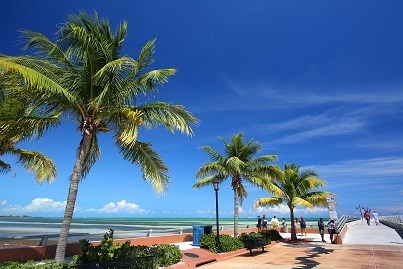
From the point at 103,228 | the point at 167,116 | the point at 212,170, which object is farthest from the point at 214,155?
the point at 103,228

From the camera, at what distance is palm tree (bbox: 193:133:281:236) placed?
21.8 metres

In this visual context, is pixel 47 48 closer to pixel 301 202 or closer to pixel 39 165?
pixel 39 165

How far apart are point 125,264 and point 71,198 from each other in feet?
8.53

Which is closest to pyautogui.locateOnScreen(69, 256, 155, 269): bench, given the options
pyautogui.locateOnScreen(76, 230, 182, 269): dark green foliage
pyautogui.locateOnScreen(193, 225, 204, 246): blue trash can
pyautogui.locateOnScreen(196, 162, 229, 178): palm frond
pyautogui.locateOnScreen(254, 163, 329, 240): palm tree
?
pyautogui.locateOnScreen(76, 230, 182, 269): dark green foliage

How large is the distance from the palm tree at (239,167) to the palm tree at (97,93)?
9542 mm

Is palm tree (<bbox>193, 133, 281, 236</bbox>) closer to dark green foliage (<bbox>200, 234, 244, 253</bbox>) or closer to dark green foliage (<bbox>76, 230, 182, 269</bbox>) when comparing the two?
dark green foliage (<bbox>200, 234, 244, 253</bbox>)

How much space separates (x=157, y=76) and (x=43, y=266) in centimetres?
675

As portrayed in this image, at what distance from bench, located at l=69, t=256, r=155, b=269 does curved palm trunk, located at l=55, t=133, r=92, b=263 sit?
1.72 meters

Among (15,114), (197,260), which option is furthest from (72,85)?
(197,260)

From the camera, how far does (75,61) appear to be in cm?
1186

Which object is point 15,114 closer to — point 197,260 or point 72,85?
point 72,85

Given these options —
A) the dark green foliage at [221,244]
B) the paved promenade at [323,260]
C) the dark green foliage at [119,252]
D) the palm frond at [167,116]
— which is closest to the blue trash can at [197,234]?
the dark green foliage at [221,244]

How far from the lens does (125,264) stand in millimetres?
9461

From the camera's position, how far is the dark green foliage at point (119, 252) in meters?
9.74
